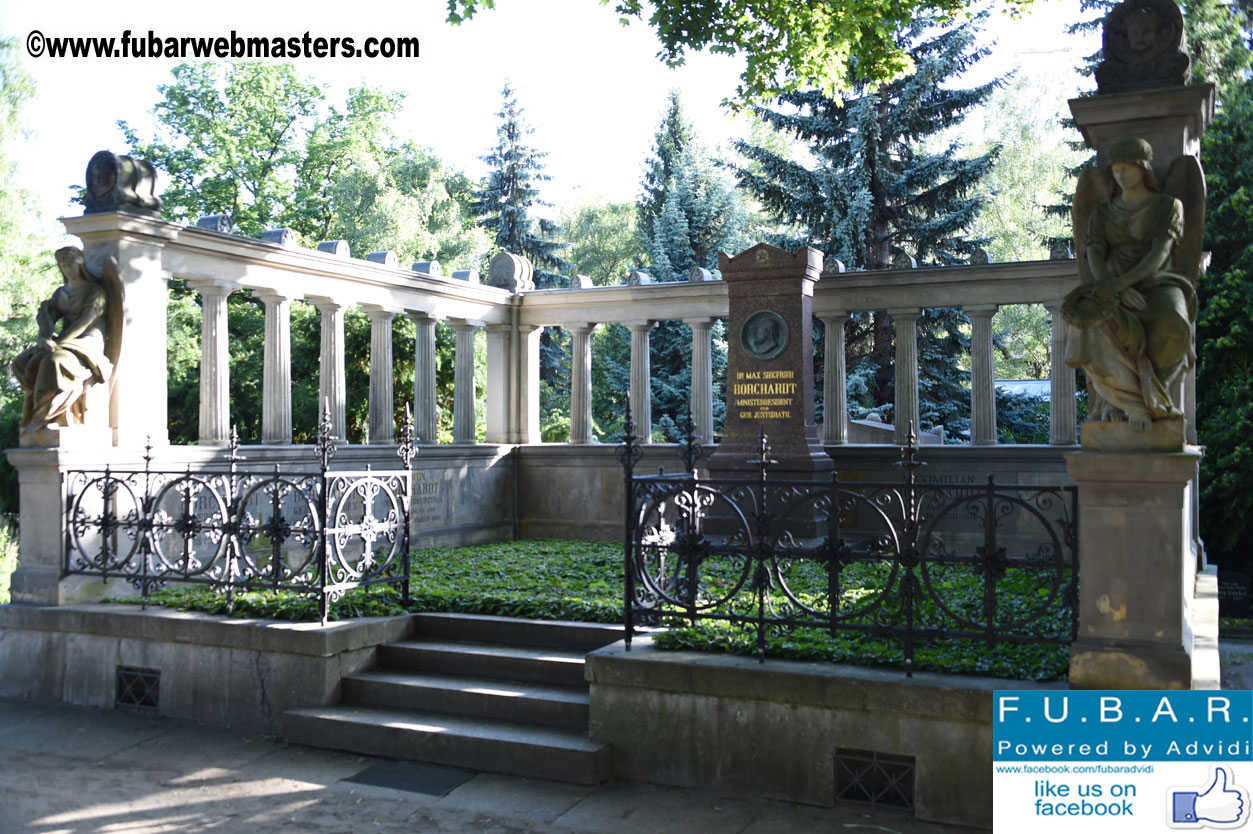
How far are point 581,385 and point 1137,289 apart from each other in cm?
1152

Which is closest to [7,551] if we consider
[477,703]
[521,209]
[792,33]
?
[477,703]

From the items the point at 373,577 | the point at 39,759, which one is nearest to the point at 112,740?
the point at 39,759

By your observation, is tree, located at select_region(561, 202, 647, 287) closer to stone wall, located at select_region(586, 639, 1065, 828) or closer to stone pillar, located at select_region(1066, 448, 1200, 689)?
stone wall, located at select_region(586, 639, 1065, 828)

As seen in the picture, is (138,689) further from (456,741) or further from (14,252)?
(14,252)

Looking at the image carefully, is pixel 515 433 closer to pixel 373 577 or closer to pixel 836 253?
pixel 373 577

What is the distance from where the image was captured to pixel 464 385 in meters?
16.4

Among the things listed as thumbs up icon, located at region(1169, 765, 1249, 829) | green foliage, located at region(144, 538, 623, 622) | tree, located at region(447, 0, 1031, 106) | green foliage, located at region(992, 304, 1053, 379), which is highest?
tree, located at region(447, 0, 1031, 106)

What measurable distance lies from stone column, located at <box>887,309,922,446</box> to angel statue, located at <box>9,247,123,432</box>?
9.60 m

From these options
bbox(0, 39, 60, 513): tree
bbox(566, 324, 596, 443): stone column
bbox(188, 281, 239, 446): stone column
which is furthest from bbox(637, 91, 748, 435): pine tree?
bbox(0, 39, 60, 513): tree

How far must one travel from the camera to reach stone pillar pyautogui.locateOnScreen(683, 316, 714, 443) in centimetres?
1542

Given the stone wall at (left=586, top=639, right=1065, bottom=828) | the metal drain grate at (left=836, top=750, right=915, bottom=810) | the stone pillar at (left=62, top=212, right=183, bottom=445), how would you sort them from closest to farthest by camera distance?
the stone wall at (left=586, top=639, right=1065, bottom=828) < the metal drain grate at (left=836, top=750, right=915, bottom=810) < the stone pillar at (left=62, top=212, right=183, bottom=445)

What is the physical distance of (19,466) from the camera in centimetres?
888

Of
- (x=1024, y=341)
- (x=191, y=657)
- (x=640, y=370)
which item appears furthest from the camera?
(x=1024, y=341)

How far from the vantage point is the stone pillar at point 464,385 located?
16312 mm
